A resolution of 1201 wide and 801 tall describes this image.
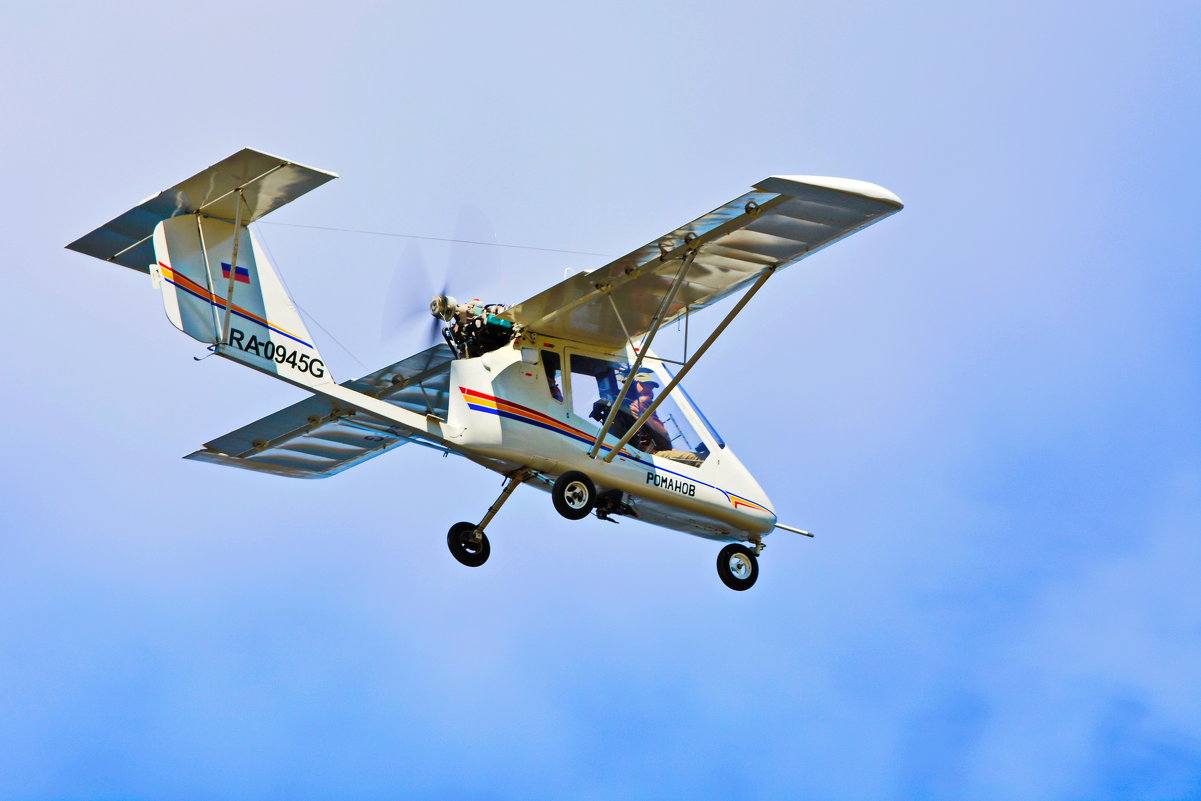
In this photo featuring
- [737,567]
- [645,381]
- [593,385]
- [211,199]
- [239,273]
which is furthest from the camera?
[737,567]

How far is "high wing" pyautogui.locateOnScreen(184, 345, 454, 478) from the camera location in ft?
75.8

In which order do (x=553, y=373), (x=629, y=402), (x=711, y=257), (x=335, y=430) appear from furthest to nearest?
(x=335, y=430), (x=629, y=402), (x=553, y=373), (x=711, y=257)

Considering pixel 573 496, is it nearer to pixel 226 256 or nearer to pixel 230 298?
pixel 230 298

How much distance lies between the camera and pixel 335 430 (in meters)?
25.0

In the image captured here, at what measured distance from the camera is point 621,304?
2339 centimetres

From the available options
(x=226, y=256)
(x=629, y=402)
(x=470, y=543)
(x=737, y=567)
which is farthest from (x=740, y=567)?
(x=226, y=256)

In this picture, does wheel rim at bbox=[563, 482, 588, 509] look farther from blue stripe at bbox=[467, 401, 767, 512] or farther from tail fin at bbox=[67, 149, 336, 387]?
tail fin at bbox=[67, 149, 336, 387]

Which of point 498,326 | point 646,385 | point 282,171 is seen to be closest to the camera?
point 282,171

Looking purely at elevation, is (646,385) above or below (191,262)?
below

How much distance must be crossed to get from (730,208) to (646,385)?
4190mm

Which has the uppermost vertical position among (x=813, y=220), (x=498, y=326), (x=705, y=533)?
(x=813, y=220)

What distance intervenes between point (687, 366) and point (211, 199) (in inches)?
273

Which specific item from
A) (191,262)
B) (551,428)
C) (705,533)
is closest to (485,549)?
(551,428)

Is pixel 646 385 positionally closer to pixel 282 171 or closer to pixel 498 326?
pixel 498 326
